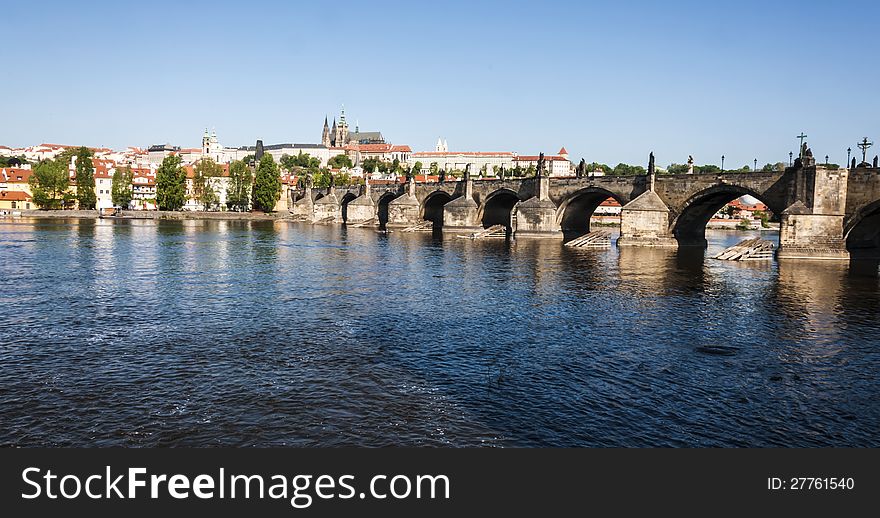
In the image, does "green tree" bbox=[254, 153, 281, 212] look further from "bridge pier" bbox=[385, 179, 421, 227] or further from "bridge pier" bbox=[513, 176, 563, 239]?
"bridge pier" bbox=[513, 176, 563, 239]

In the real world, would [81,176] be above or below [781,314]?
above

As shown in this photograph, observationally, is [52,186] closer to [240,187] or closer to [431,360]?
[240,187]

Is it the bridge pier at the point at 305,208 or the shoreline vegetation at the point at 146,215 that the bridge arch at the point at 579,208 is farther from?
the shoreline vegetation at the point at 146,215

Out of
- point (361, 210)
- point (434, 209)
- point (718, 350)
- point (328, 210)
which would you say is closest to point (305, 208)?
point (328, 210)

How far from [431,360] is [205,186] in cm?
13458

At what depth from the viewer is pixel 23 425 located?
13.4m

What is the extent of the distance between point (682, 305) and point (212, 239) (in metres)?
54.1

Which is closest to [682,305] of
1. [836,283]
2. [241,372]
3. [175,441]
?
[836,283]

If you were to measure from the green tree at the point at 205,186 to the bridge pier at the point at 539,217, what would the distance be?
8559 cm

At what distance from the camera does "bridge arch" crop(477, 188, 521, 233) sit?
290 feet

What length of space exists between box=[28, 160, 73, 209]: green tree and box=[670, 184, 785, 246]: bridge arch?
10846 centimetres

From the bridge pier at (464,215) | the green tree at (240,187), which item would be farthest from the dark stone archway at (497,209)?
the green tree at (240,187)

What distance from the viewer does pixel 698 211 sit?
212 feet

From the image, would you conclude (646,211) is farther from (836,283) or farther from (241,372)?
(241,372)
